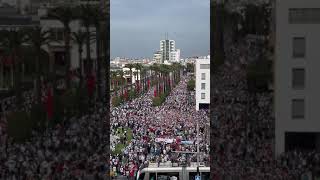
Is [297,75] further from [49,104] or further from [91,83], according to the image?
[49,104]

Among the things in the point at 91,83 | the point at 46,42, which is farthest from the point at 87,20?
the point at 91,83

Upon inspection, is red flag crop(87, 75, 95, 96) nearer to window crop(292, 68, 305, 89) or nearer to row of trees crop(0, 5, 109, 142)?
row of trees crop(0, 5, 109, 142)

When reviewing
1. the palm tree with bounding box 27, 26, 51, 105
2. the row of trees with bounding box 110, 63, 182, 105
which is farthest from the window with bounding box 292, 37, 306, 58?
the row of trees with bounding box 110, 63, 182, 105

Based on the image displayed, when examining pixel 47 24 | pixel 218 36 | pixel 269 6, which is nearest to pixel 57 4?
pixel 47 24

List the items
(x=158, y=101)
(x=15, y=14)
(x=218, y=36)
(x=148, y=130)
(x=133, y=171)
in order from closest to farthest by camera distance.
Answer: (x=15, y=14), (x=218, y=36), (x=133, y=171), (x=148, y=130), (x=158, y=101)

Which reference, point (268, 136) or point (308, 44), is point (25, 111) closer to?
point (268, 136)

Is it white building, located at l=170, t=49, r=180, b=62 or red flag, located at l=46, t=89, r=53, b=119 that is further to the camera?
white building, located at l=170, t=49, r=180, b=62

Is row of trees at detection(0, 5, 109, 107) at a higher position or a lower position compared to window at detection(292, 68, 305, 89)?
higher
